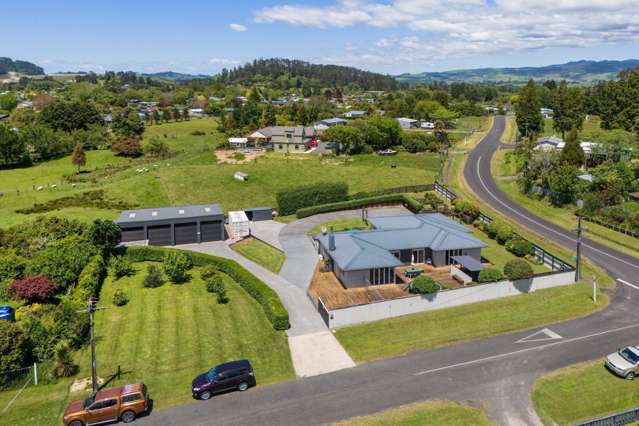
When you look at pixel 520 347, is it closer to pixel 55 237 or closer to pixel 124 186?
pixel 55 237

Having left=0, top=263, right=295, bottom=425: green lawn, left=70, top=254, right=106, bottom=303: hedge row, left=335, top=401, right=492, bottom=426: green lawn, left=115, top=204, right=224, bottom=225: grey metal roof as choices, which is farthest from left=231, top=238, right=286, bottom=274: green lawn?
left=335, top=401, right=492, bottom=426: green lawn

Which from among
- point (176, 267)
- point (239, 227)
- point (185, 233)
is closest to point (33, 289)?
point (176, 267)

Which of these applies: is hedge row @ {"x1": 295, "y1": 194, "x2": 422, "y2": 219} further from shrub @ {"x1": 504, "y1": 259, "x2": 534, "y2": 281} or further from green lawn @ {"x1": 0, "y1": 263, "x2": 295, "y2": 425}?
green lawn @ {"x1": 0, "y1": 263, "x2": 295, "y2": 425}

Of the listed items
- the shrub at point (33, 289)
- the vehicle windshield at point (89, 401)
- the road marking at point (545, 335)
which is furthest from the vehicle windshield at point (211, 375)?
the road marking at point (545, 335)

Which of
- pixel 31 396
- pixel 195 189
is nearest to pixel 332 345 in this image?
pixel 31 396

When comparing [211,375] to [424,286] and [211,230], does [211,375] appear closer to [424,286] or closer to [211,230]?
[424,286]

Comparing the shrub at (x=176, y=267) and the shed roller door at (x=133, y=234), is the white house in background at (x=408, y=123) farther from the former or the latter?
the shrub at (x=176, y=267)
